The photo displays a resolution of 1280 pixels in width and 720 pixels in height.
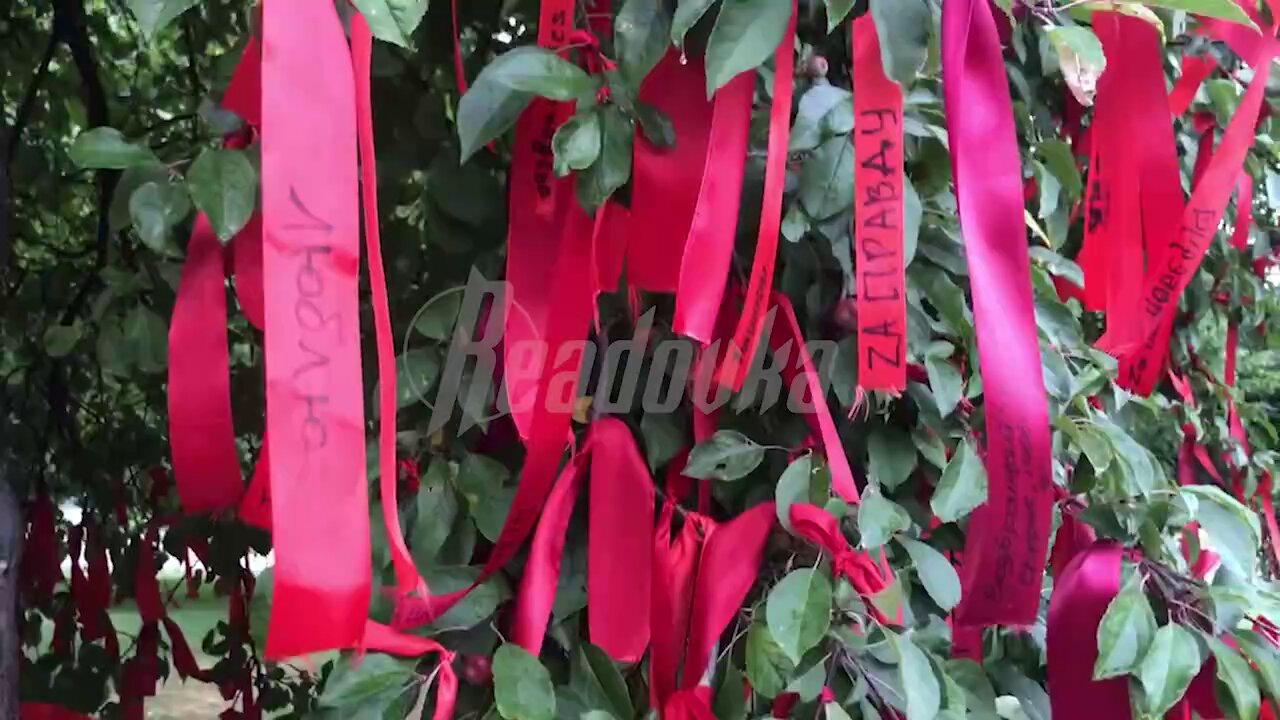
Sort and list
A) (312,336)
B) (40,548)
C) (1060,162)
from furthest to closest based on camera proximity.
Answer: (40,548), (1060,162), (312,336)

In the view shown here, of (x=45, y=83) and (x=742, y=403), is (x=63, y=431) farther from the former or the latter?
(x=742, y=403)

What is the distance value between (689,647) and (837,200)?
0.26 meters

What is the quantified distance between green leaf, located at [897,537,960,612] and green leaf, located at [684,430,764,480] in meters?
0.10

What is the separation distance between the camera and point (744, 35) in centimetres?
46

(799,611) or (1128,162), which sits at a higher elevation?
(1128,162)

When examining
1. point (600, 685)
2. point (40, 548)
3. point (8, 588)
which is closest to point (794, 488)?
point (600, 685)

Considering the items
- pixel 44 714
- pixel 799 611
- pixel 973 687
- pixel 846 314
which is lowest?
pixel 44 714

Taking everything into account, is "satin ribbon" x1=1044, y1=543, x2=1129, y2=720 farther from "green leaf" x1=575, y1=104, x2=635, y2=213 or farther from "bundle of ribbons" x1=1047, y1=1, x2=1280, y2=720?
"green leaf" x1=575, y1=104, x2=635, y2=213

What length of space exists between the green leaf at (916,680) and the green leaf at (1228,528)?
225mm

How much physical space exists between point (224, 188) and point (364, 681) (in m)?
0.25

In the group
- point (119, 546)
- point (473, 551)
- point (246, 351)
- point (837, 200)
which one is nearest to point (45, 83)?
point (246, 351)

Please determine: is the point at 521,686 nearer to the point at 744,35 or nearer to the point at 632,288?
the point at 632,288

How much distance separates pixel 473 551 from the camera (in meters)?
0.60

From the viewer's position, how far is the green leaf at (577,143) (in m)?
0.47
